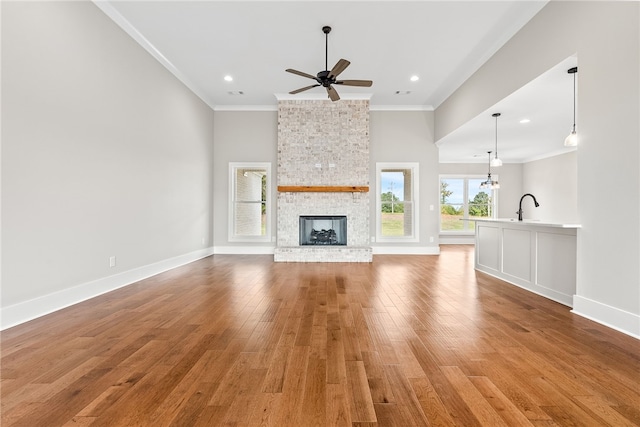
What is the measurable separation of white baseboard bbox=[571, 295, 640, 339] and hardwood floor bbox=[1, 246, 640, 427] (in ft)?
0.28

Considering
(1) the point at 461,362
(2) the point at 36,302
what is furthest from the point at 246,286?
(1) the point at 461,362

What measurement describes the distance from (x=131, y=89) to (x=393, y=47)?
154 inches

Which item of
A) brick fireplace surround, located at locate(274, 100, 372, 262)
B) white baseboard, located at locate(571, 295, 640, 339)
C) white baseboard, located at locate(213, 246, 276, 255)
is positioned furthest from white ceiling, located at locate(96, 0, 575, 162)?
white baseboard, located at locate(213, 246, 276, 255)

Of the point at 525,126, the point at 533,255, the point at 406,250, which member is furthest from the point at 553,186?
the point at 533,255

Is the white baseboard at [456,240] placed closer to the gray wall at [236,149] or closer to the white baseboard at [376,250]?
the white baseboard at [376,250]

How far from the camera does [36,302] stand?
2.63 m

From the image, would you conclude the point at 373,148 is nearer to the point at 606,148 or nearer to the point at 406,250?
the point at 406,250

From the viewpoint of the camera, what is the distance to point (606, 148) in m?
2.52

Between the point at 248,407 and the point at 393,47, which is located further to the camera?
the point at 393,47

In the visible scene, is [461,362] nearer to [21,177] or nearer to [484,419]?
[484,419]

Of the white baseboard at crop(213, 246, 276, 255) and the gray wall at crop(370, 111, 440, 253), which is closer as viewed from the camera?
the white baseboard at crop(213, 246, 276, 255)

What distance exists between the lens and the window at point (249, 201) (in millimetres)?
6879

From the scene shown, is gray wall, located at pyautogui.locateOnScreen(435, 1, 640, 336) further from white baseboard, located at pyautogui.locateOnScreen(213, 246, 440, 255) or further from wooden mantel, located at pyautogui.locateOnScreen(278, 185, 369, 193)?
white baseboard, located at pyautogui.locateOnScreen(213, 246, 440, 255)

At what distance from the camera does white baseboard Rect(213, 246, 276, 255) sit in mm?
6816
